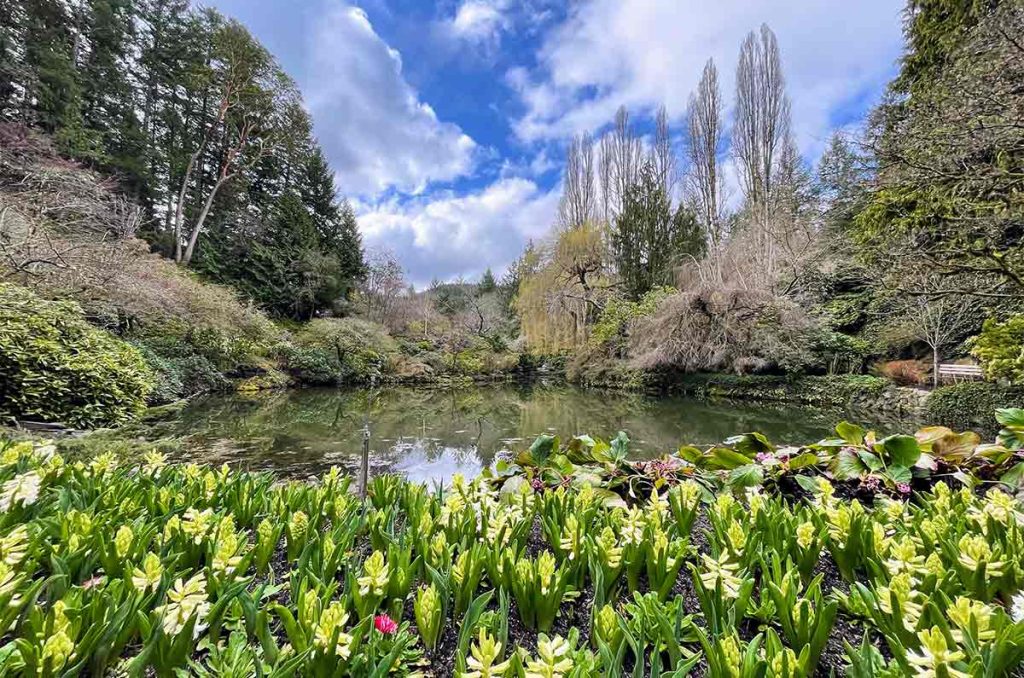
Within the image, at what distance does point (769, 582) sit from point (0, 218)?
9083mm

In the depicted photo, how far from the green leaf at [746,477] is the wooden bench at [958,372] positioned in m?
10.2

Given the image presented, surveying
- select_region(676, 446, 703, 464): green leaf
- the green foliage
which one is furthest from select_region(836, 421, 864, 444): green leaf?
the green foliage

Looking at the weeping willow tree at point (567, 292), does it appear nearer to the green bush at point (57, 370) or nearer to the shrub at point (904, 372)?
the shrub at point (904, 372)

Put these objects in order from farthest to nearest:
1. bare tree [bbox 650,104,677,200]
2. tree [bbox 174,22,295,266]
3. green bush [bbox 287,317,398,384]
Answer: bare tree [bbox 650,104,677,200] → tree [bbox 174,22,295,266] → green bush [bbox 287,317,398,384]

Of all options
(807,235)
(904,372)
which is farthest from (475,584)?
(807,235)

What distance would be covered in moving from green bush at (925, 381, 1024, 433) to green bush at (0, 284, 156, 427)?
1245 cm

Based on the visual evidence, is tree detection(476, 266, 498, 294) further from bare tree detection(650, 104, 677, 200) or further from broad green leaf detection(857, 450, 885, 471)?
broad green leaf detection(857, 450, 885, 471)

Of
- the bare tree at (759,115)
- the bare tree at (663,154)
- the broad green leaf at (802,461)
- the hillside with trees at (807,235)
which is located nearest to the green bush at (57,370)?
the broad green leaf at (802,461)

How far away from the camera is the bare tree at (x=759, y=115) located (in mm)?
17984

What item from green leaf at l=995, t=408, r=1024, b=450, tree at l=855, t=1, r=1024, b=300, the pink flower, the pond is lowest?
the pond

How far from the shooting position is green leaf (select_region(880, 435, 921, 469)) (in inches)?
82.0

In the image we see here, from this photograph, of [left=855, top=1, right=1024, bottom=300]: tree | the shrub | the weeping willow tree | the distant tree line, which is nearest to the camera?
[left=855, top=1, right=1024, bottom=300]: tree

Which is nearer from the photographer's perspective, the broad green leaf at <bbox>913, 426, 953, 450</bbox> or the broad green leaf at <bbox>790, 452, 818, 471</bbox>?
the broad green leaf at <bbox>790, 452, 818, 471</bbox>

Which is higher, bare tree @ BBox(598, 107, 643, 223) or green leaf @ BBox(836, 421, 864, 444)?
bare tree @ BBox(598, 107, 643, 223)
